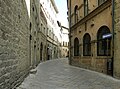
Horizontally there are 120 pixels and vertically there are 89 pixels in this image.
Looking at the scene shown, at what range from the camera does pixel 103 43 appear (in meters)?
12.5

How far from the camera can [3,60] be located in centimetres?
532

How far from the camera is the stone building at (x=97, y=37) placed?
10.6 m

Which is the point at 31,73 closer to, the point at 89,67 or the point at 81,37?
the point at 89,67

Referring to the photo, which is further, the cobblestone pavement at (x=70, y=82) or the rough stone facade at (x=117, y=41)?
the rough stone facade at (x=117, y=41)

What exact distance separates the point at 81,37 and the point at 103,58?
5480 mm

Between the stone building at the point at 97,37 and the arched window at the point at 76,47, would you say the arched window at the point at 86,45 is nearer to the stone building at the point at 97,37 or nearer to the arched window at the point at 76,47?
the stone building at the point at 97,37

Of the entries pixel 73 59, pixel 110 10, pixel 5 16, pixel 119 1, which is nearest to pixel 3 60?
pixel 5 16

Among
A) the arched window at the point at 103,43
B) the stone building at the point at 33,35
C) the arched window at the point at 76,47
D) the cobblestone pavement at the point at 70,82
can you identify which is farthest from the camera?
the arched window at the point at 76,47

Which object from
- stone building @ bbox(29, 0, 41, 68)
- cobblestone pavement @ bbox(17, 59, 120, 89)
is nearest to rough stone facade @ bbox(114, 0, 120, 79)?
cobblestone pavement @ bbox(17, 59, 120, 89)

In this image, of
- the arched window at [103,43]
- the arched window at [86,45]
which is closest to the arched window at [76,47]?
the arched window at [86,45]

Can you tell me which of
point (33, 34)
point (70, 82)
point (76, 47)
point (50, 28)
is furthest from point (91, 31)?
point (50, 28)

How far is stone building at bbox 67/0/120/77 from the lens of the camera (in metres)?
10.6

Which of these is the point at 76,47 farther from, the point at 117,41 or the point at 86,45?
the point at 117,41

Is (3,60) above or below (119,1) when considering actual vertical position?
below
